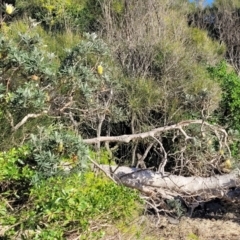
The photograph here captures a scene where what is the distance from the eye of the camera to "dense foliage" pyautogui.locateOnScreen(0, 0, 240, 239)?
4461 mm

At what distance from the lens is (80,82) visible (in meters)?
6.14

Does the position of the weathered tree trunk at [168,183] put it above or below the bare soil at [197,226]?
above

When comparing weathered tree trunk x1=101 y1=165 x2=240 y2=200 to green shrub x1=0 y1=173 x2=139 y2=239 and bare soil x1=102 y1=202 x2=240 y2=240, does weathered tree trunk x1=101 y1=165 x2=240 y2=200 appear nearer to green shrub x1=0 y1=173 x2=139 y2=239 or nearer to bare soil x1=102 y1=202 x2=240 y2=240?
bare soil x1=102 y1=202 x2=240 y2=240

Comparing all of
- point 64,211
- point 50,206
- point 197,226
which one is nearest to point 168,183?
point 197,226

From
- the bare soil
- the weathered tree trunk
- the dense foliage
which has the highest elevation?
the dense foliage

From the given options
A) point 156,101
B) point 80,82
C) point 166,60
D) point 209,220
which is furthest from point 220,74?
point 80,82

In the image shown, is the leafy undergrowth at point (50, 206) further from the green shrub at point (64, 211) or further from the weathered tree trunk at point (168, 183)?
the weathered tree trunk at point (168, 183)

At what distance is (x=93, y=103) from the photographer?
309 inches

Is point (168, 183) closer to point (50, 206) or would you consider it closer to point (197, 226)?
point (197, 226)

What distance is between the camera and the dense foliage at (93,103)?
446 centimetres

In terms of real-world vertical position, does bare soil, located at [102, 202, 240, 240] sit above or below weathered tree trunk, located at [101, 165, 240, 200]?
below

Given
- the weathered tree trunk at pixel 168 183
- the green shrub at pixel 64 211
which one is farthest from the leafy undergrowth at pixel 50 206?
the weathered tree trunk at pixel 168 183

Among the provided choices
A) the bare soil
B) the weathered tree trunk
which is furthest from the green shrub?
the weathered tree trunk

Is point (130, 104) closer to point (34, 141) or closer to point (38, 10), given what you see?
point (34, 141)
